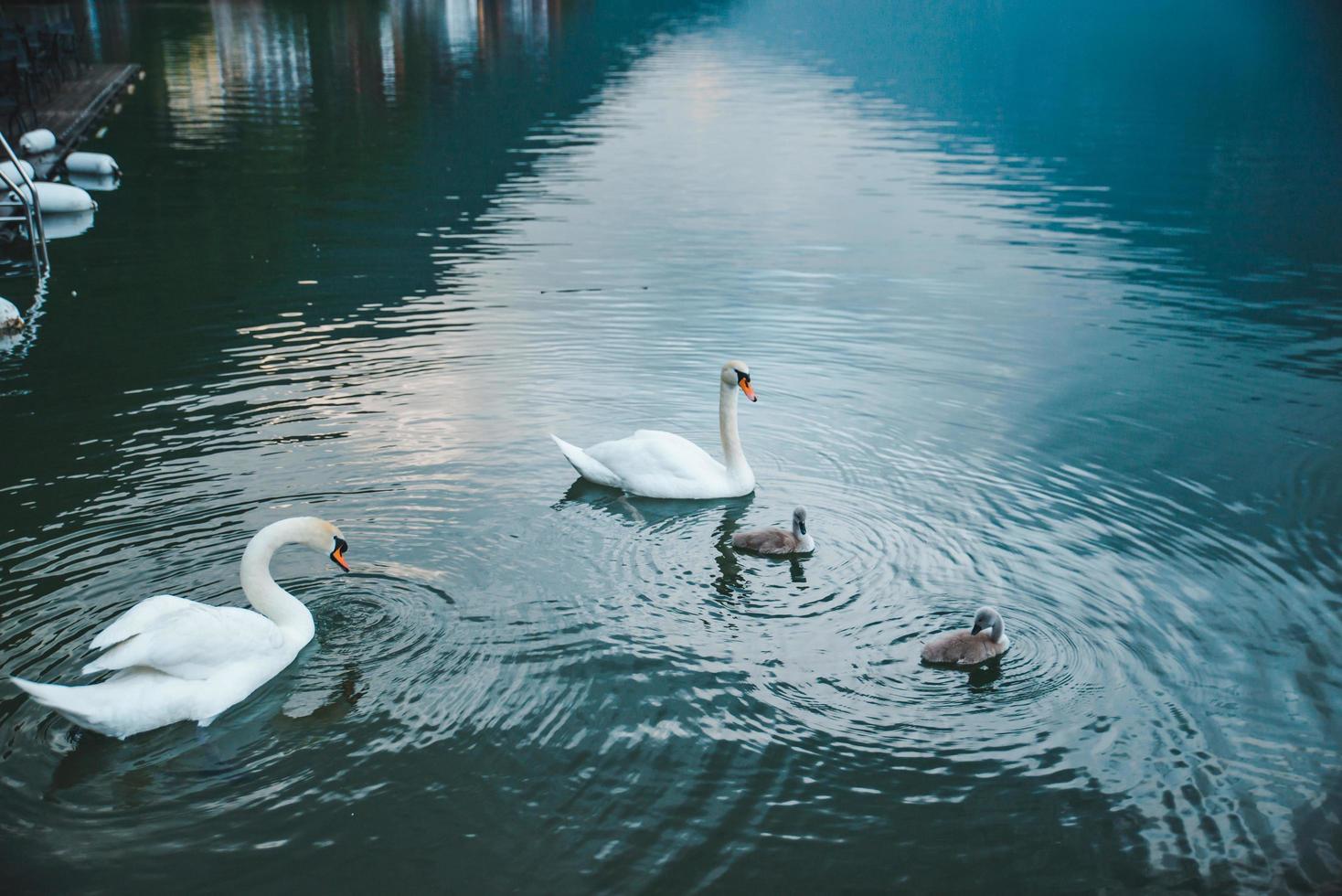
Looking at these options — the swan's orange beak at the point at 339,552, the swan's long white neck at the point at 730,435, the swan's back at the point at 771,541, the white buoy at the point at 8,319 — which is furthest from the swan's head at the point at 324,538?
the white buoy at the point at 8,319

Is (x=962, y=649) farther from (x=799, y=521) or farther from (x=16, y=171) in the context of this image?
(x=16, y=171)

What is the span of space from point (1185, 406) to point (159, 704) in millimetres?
11450

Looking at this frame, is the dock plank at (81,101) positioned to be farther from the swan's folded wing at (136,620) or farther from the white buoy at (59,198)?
the swan's folded wing at (136,620)

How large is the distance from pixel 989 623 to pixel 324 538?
4620mm

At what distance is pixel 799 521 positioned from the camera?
32.3ft

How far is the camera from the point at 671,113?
40750 millimetres

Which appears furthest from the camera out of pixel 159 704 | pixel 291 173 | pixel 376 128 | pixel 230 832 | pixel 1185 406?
pixel 376 128

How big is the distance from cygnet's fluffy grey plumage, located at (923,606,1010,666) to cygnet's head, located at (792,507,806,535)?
6.03 ft

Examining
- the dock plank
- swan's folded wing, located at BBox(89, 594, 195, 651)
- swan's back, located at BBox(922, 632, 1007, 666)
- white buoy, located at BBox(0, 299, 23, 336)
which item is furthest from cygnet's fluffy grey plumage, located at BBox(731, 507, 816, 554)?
the dock plank

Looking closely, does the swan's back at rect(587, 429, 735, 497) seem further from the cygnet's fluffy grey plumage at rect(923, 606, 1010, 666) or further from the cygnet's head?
the cygnet's fluffy grey plumage at rect(923, 606, 1010, 666)

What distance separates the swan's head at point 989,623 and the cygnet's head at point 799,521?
1953mm

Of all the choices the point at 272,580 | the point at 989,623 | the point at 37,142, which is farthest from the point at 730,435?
the point at 37,142

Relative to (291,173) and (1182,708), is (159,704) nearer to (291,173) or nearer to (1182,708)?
(1182,708)

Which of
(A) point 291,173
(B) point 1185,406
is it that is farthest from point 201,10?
(B) point 1185,406
